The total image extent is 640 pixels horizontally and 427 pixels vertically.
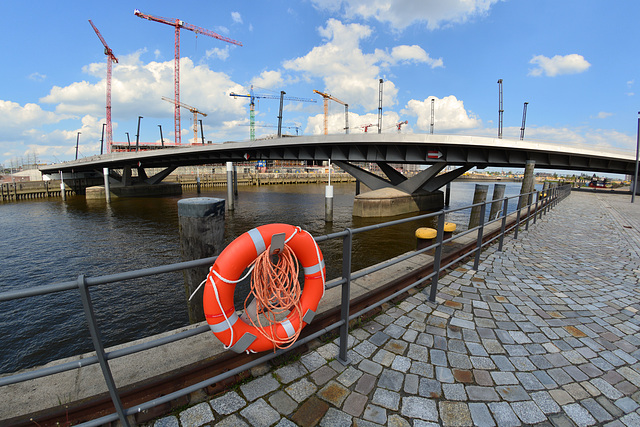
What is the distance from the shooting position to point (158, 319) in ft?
21.6

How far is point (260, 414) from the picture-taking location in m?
2.17

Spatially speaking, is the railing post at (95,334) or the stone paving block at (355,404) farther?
the stone paving block at (355,404)

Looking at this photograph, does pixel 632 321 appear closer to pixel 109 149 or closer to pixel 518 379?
pixel 518 379

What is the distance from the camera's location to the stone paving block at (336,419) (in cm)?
210

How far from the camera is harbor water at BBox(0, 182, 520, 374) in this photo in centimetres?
609

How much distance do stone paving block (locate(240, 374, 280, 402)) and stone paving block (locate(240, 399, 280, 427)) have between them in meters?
0.08

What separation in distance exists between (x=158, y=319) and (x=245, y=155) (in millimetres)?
24445

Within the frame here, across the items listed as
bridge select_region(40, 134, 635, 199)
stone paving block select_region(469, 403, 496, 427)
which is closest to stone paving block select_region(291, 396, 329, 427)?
stone paving block select_region(469, 403, 496, 427)

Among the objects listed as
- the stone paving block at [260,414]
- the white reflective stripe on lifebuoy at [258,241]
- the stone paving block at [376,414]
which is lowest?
the stone paving block at [376,414]

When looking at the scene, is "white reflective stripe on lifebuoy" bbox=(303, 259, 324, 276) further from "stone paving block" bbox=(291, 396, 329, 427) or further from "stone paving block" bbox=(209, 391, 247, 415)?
"stone paving block" bbox=(209, 391, 247, 415)

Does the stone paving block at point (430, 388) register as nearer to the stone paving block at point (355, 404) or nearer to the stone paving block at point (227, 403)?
the stone paving block at point (355, 404)

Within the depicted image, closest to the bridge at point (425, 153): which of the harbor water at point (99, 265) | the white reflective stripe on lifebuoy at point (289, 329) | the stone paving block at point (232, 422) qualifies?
the harbor water at point (99, 265)

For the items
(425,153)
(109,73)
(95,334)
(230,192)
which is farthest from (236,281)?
(109,73)

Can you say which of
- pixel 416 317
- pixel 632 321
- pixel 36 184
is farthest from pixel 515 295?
pixel 36 184
